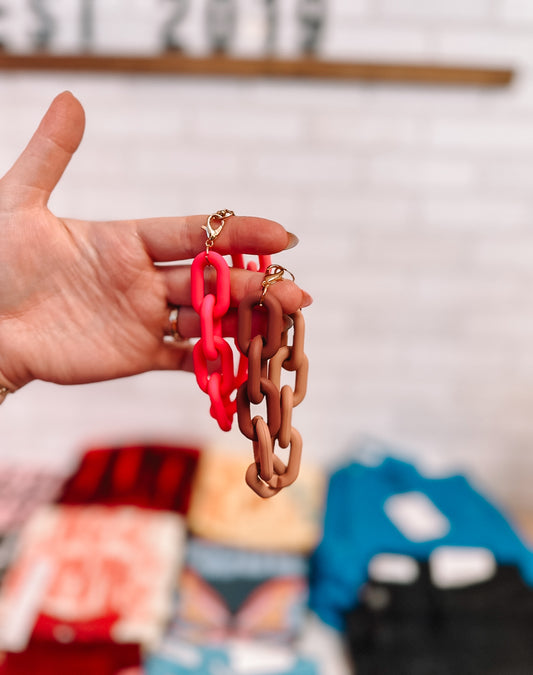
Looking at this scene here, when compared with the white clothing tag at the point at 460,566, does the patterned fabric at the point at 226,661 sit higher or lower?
lower

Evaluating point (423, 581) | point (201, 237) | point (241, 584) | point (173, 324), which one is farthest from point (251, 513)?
point (201, 237)

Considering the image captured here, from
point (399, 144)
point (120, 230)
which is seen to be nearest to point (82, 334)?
point (120, 230)

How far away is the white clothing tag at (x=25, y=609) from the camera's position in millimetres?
1047

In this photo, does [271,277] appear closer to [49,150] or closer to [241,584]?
[49,150]

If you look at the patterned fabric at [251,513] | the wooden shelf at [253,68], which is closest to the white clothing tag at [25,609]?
the patterned fabric at [251,513]

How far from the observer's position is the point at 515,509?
1657mm

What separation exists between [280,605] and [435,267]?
2.85 feet

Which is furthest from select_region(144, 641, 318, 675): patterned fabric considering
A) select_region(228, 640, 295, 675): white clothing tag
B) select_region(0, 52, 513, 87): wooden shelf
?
select_region(0, 52, 513, 87): wooden shelf

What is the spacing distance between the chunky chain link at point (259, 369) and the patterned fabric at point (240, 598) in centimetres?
80

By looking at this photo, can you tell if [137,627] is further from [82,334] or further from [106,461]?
[82,334]

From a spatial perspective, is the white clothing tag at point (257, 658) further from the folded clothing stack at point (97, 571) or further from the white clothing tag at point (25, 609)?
the white clothing tag at point (25, 609)

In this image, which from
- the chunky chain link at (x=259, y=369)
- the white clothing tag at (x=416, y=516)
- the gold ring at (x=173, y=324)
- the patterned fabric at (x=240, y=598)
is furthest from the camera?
the white clothing tag at (x=416, y=516)

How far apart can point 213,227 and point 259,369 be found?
17cm

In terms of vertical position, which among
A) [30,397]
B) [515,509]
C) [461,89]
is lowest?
[515,509]
